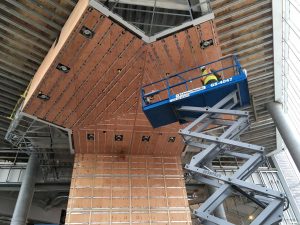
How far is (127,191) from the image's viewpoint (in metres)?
15.2

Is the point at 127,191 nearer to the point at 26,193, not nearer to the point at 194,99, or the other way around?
the point at 26,193

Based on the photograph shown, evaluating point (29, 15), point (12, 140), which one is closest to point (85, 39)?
point (29, 15)

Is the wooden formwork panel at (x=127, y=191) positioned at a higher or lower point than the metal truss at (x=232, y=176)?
higher

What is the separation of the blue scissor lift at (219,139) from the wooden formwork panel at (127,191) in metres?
6.95

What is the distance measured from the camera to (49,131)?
669 inches

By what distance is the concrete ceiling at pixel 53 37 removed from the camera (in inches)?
527

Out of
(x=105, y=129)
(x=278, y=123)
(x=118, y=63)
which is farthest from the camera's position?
(x=278, y=123)

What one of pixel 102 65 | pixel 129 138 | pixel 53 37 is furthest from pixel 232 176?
pixel 53 37

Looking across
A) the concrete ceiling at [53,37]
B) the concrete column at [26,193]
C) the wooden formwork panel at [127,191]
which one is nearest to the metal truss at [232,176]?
the concrete ceiling at [53,37]

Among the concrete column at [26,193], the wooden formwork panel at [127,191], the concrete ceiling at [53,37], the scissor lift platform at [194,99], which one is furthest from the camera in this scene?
the concrete column at [26,193]

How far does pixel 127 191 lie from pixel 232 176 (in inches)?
374

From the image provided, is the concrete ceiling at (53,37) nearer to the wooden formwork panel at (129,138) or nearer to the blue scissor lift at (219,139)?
the wooden formwork panel at (129,138)

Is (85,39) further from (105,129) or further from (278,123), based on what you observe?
(278,123)

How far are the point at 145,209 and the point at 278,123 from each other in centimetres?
1037
